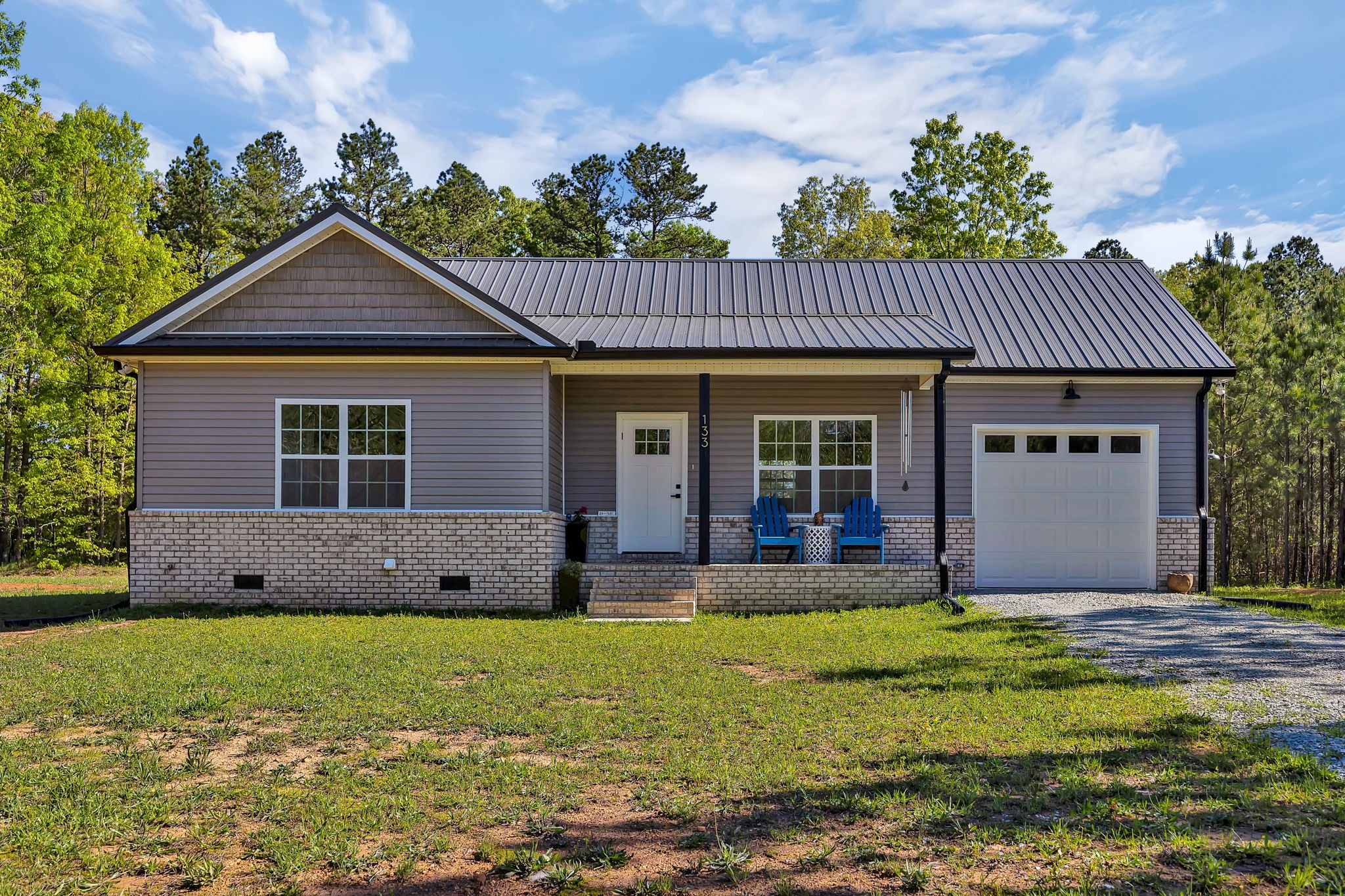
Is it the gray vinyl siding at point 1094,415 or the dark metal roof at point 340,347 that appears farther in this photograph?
the gray vinyl siding at point 1094,415

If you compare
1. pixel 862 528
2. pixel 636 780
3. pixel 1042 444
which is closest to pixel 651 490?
pixel 862 528

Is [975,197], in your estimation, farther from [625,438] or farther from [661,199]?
[625,438]

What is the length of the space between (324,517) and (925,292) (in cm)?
993

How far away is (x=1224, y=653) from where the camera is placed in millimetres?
8422

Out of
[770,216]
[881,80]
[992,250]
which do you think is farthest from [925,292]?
[770,216]

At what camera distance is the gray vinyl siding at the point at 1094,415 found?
13984 mm

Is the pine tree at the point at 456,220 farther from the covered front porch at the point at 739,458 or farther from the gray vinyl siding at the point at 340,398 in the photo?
the gray vinyl siding at the point at 340,398

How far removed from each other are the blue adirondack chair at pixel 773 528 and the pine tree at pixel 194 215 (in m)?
21.5

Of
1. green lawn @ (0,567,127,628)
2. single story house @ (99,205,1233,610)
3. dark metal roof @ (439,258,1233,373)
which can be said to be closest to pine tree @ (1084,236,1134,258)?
dark metal roof @ (439,258,1233,373)

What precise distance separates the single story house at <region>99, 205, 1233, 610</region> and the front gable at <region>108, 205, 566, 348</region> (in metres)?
0.03

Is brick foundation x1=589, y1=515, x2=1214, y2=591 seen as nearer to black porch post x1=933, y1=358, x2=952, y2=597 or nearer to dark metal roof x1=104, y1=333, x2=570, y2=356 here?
black porch post x1=933, y1=358, x2=952, y2=597

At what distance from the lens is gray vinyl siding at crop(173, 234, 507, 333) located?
1253 cm

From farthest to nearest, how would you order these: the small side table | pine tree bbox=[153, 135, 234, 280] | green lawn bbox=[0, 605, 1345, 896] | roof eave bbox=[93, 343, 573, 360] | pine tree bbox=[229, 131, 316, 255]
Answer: pine tree bbox=[229, 131, 316, 255], pine tree bbox=[153, 135, 234, 280], the small side table, roof eave bbox=[93, 343, 573, 360], green lawn bbox=[0, 605, 1345, 896]

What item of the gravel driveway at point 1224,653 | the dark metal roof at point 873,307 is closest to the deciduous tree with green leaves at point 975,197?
the dark metal roof at point 873,307
